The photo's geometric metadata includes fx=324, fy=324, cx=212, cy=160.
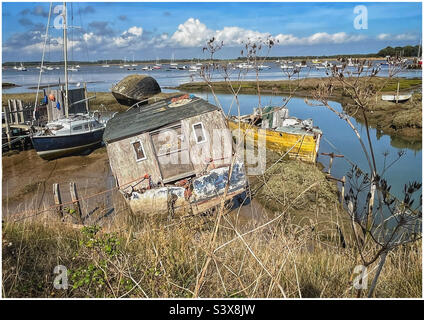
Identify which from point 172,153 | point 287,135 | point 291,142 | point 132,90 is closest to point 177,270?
point 172,153

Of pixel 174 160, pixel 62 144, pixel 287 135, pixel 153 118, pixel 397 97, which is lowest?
pixel 62 144

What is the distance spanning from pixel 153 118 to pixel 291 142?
886 centimetres

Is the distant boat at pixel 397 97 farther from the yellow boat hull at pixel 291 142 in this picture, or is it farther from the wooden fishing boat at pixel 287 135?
the yellow boat hull at pixel 291 142

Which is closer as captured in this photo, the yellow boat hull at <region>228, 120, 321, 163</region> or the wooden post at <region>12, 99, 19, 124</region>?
the yellow boat hull at <region>228, 120, 321, 163</region>

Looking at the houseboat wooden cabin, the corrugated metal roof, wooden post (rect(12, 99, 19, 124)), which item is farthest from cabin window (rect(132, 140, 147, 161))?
wooden post (rect(12, 99, 19, 124))

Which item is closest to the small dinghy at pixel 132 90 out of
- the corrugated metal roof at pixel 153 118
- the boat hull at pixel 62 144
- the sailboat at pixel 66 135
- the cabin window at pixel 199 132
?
the sailboat at pixel 66 135

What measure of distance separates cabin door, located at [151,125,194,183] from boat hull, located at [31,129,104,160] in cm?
976

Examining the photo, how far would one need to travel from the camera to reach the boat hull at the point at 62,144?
687 inches

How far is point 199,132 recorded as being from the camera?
10742 mm

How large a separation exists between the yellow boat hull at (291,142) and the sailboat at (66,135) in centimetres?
848

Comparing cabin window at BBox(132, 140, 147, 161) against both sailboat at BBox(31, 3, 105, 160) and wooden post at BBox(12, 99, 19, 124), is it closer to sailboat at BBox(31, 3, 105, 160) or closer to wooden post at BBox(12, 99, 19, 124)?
sailboat at BBox(31, 3, 105, 160)

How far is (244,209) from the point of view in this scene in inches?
468

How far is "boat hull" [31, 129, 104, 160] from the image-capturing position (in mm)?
17453

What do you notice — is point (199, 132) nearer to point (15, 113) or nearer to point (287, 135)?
point (287, 135)
